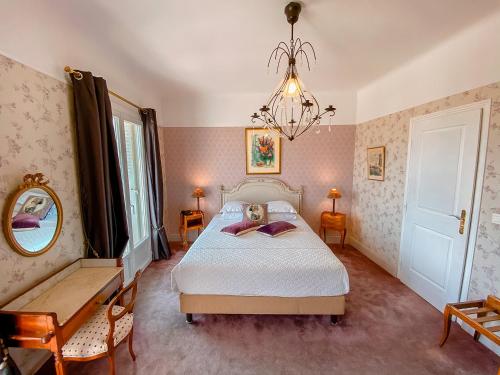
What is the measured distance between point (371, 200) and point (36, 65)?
4229mm

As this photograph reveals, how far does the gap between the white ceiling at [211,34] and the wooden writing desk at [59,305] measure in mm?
1612

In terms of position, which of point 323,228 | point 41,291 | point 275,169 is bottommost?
point 323,228

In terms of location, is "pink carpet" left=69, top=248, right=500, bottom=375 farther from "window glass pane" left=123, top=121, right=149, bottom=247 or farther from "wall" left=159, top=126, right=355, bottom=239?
"wall" left=159, top=126, right=355, bottom=239

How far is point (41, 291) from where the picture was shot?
160 centimetres

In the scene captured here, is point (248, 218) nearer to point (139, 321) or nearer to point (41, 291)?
point (139, 321)

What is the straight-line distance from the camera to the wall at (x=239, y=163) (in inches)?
161

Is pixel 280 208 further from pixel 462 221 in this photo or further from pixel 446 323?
pixel 446 323

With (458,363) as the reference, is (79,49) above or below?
above

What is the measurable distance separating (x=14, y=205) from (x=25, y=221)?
15 cm

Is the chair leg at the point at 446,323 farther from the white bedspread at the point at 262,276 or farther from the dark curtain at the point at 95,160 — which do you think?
the dark curtain at the point at 95,160

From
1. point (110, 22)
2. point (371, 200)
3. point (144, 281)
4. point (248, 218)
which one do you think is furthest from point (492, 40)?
point (144, 281)

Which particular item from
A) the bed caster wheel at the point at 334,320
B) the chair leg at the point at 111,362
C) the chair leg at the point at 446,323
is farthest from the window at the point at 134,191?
the chair leg at the point at 446,323

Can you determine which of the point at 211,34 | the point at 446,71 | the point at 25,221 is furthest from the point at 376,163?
the point at 25,221

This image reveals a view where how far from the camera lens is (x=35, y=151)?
1.66 metres
